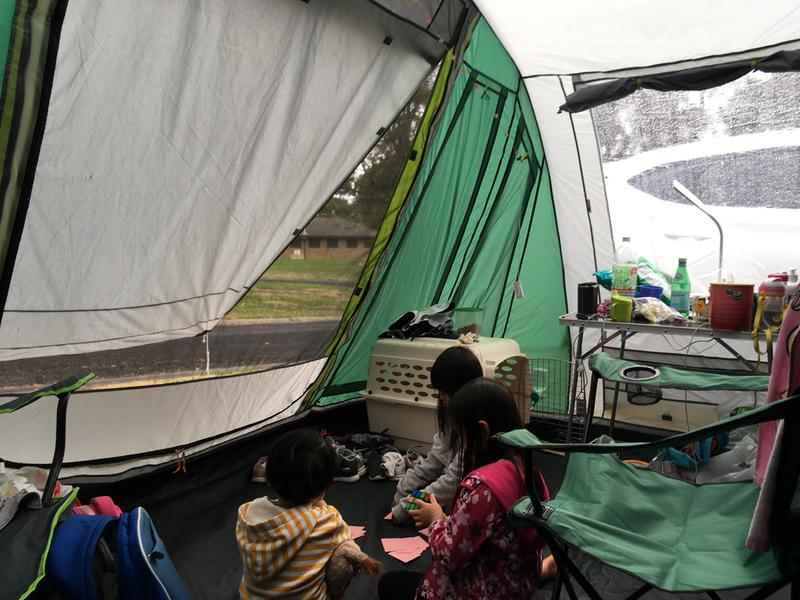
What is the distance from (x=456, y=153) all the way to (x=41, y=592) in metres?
2.60

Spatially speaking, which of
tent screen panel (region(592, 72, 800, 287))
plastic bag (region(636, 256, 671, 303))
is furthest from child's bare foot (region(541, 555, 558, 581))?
tent screen panel (region(592, 72, 800, 287))

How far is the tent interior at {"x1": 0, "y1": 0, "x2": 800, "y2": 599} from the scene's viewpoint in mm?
1710

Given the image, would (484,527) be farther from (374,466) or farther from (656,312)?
(656,312)

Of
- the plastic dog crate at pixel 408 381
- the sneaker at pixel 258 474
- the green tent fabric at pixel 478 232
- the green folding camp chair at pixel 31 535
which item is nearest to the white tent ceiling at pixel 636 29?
the green tent fabric at pixel 478 232

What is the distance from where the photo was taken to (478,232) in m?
3.54

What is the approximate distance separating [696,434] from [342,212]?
1.90 m

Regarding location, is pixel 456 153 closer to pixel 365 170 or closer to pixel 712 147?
pixel 365 170

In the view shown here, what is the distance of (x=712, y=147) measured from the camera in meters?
3.21

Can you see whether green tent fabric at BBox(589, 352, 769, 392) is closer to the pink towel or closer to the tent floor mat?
the pink towel

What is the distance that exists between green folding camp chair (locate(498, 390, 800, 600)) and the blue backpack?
0.80 m

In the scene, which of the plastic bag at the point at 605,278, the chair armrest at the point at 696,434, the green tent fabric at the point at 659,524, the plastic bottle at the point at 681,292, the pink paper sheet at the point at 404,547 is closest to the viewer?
the chair armrest at the point at 696,434

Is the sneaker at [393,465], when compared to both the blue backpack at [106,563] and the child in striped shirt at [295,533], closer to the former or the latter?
the child in striped shirt at [295,533]

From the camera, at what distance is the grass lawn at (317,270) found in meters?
2.43

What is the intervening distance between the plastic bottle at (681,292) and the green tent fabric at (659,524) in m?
1.46
